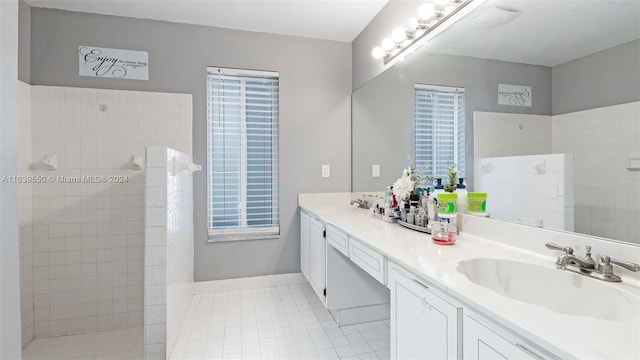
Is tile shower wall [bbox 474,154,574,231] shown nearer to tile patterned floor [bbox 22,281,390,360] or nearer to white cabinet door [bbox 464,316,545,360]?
white cabinet door [bbox 464,316,545,360]

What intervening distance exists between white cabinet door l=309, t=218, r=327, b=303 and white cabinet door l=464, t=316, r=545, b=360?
133cm

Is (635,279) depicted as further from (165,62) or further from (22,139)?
(22,139)

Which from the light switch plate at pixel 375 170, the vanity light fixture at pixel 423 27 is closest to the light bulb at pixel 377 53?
the vanity light fixture at pixel 423 27

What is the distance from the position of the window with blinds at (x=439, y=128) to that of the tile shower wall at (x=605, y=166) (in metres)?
0.60

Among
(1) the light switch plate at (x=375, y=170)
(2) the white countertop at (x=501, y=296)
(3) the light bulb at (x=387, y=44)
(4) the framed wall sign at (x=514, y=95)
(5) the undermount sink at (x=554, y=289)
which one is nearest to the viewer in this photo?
(2) the white countertop at (x=501, y=296)

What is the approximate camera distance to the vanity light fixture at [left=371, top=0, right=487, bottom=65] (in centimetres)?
168

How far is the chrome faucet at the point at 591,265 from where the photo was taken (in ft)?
3.23

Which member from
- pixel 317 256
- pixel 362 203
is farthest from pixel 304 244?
pixel 362 203

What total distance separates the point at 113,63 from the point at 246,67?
104cm

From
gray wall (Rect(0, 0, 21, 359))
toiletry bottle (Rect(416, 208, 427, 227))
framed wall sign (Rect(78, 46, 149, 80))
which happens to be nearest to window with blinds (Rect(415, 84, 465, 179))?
toiletry bottle (Rect(416, 208, 427, 227))

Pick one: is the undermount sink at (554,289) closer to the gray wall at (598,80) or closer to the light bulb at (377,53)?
the gray wall at (598,80)

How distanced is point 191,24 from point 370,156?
1924mm

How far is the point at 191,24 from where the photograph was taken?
105 inches

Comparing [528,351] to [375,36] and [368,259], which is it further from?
[375,36]
